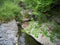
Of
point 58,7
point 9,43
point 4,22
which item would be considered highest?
point 58,7

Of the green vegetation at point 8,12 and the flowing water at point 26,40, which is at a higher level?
the flowing water at point 26,40

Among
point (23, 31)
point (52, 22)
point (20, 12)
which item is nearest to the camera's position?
point (52, 22)

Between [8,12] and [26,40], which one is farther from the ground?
[26,40]

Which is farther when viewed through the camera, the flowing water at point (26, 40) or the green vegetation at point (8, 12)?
the green vegetation at point (8, 12)

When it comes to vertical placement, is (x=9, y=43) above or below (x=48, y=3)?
below

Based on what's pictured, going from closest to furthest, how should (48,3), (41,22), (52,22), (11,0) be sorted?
1. (48,3)
2. (52,22)
3. (41,22)
4. (11,0)

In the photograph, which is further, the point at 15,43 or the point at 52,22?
the point at 15,43

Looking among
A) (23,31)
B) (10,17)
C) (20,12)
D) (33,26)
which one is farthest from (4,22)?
(33,26)

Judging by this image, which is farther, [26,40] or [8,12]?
[8,12]

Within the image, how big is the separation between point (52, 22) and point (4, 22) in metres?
7.05

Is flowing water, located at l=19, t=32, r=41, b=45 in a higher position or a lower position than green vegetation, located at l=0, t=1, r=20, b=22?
higher

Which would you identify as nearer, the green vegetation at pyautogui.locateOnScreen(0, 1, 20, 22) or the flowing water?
the flowing water

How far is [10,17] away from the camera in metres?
14.3

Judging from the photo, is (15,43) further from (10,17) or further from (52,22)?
(10,17)
